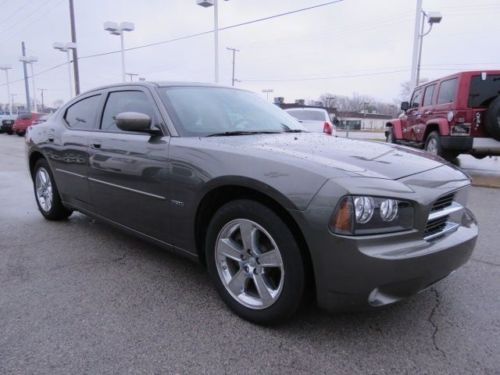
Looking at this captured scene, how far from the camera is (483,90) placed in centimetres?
781

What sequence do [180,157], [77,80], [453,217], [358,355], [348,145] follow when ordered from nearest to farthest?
[358,355] < [453,217] < [180,157] < [348,145] < [77,80]

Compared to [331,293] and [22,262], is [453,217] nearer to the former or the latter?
[331,293]

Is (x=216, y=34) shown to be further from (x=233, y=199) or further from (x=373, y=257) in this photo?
(x=373, y=257)

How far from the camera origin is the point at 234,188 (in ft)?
8.26

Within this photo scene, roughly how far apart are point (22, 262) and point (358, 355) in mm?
2960

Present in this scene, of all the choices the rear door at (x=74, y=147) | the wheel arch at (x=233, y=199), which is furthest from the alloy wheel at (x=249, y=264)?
the rear door at (x=74, y=147)

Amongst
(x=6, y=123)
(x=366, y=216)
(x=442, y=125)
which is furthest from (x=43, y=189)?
(x=6, y=123)

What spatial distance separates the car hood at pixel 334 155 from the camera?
88.2 inches

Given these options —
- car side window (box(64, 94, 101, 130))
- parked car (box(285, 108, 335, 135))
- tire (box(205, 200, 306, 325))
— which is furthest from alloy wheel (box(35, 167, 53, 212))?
parked car (box(285, 108, 335, 135))

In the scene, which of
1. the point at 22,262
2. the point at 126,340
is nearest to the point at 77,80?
the point at 22,262

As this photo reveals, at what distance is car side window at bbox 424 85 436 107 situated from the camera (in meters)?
9.35

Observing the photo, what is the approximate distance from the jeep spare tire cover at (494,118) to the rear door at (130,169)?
689 cm

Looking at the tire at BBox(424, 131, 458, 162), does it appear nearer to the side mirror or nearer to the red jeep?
the red jeep

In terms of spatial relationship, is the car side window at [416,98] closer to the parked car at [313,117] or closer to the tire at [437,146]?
the tire at [437,146]
